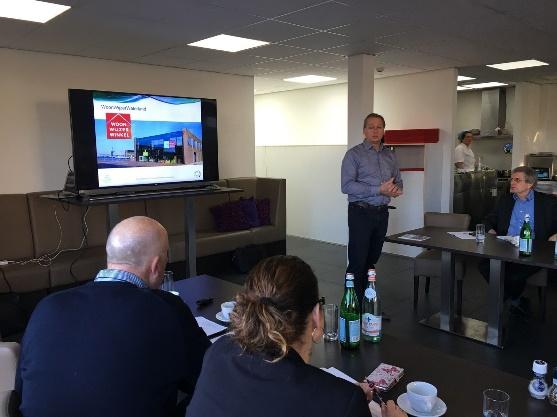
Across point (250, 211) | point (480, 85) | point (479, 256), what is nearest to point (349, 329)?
point (479, 256)

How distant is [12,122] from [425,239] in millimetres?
3979

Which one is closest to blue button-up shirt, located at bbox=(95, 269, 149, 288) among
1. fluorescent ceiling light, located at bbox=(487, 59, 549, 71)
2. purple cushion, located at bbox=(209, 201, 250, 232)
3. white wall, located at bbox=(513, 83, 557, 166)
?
purple cushion, located at bbox=(209, 201, 250, 232)

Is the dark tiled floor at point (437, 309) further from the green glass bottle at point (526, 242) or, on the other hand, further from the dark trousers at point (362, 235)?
the green glass bottle at point (526, 242)

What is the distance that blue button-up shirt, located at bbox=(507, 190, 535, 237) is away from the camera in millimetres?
3583

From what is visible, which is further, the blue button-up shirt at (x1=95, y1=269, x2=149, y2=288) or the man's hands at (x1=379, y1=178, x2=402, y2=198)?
the man's hands at (x1=379, y1=178, x2=402, y2=198)

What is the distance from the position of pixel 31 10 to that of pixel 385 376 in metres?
3.52

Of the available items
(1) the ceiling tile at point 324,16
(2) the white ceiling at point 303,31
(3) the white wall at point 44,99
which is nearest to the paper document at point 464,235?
(2) the white ceiling at point 303,31

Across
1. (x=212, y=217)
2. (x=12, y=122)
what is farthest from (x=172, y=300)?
(x=212, y=217)

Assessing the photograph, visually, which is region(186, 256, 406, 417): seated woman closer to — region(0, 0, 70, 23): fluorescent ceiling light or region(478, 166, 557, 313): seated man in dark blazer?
region(478, 166, 557, 313): seated man in dark blazer

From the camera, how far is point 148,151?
434 cm

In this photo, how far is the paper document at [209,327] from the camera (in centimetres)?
191

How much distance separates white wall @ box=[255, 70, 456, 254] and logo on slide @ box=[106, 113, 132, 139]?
335 cm

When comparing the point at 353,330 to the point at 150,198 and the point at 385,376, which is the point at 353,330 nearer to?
the point at 385,376

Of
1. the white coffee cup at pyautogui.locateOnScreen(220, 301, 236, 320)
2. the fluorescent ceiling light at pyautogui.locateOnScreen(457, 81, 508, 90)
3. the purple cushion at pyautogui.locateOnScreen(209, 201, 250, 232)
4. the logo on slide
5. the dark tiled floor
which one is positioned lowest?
the dark tiled floor
